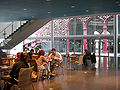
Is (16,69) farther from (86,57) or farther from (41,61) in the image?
(86,57)

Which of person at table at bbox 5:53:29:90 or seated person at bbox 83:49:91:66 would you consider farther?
seated person at bbox 83:49:91:66

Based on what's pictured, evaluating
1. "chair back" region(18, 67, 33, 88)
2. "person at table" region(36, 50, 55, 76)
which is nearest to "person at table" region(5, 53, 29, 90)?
"chair back" region(18, 67, 33, 88)

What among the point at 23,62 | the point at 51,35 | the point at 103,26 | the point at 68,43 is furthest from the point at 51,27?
the point at 23,62

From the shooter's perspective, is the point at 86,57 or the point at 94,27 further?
the point at 94,27

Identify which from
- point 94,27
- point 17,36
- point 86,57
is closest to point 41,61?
Result: point 86,57

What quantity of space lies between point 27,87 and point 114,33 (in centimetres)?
1899

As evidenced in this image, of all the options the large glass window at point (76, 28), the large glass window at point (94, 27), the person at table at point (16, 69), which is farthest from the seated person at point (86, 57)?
the large glass window at point (76, 28)

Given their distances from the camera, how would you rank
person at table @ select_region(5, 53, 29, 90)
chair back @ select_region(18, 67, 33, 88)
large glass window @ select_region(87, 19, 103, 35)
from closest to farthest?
1. chair back @ select_region(18, 67, 33, 88)
2. person at table @ select_region(5, 53, 29, 90)
3. large glass window @ select_region(87, 19, 103, 35)

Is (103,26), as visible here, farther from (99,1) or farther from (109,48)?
(99,1)

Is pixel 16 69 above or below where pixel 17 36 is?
below

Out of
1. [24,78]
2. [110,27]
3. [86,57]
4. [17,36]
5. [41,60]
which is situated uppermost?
[110,27]

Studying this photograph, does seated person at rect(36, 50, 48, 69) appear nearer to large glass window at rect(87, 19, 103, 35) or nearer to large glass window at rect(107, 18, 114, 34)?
large glass window at rect(87, 19, 103, 35)

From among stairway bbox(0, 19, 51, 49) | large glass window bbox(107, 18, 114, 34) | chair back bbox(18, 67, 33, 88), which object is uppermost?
large glass window bbox(107, 18, 114, 34)

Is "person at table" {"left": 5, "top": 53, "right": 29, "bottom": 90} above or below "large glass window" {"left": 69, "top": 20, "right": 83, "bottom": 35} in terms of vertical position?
below
